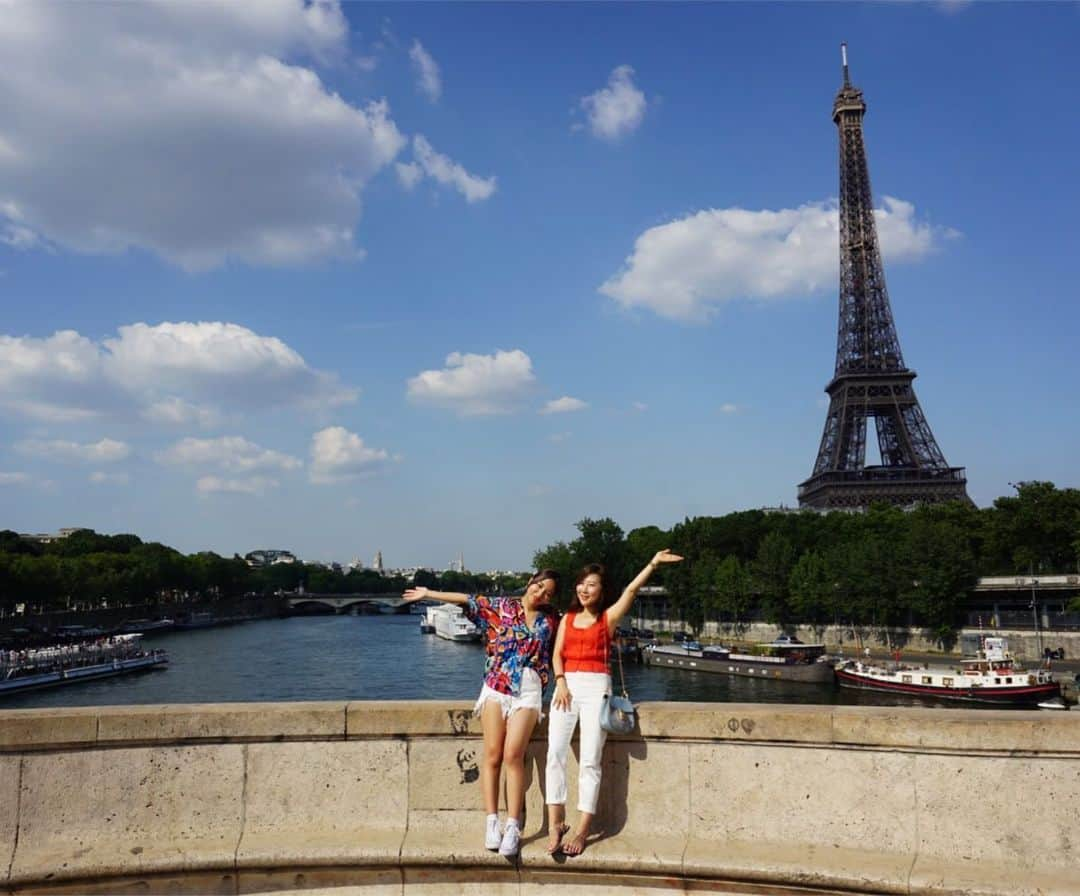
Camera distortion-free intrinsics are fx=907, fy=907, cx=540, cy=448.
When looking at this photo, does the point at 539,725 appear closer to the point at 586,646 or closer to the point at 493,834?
the point at 586,646

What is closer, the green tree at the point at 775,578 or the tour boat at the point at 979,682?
the tour boat at the point at 979,682

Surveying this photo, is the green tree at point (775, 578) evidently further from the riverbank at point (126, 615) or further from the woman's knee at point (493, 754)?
the woman's knee at point (493, 754)

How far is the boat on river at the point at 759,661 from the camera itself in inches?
2270

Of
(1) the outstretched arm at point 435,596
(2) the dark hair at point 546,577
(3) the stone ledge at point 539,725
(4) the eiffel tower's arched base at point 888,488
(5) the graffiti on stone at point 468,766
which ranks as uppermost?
(4) the eiffel tower's arched base at point 888,488

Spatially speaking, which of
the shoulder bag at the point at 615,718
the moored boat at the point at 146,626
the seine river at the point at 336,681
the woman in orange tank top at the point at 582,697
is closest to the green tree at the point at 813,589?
the seine river at the point at 336,681

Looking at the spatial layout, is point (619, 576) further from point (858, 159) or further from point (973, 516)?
point (858, 159)

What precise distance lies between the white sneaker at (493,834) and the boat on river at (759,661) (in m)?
55.4

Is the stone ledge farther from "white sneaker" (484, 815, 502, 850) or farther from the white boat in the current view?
the white boat

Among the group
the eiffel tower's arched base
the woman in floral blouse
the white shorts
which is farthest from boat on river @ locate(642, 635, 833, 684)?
the white shorts

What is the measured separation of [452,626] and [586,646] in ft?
333

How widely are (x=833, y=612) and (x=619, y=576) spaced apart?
102 ft

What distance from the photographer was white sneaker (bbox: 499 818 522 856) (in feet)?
19.1

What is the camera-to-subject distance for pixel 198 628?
427 feet

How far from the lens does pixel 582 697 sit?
238 inches
